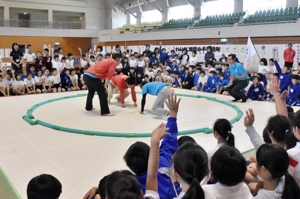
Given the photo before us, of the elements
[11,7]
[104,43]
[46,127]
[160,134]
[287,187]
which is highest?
[11,7]

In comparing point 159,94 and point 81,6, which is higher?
point 81,6

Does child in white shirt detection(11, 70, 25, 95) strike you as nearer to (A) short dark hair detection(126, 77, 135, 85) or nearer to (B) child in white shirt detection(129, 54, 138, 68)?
(A) short dark hair detection(126, 77, 135, 85)

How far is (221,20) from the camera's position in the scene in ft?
51.4

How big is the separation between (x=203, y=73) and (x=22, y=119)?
6398 mm

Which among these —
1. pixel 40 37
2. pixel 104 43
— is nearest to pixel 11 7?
pixel 40 37

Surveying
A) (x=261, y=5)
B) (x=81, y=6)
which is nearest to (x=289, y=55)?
(x=261, y=5)

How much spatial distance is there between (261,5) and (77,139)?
14089mm

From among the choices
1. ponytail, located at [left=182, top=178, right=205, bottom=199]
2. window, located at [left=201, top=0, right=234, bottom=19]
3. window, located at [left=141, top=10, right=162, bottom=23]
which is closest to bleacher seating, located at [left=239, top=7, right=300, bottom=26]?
window, located at [left=201, top=0, right=234, bottom=19]

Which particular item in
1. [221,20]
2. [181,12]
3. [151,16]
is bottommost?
[221,20]

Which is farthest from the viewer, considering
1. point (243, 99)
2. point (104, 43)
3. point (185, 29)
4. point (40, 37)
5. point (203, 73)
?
point (104, 43)

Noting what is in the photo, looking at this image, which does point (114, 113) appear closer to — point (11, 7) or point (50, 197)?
point (50, 197)

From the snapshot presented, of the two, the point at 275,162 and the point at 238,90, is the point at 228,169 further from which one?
the point at 238,90

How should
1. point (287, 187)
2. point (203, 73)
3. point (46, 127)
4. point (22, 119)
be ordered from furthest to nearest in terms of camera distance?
point (203, 73), point (22, 119), point (46, 127), point (287, 187)

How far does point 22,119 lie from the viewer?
18.9 feet
